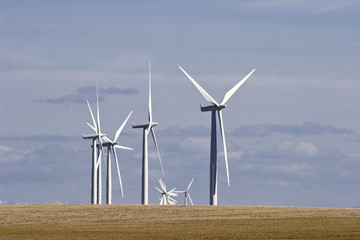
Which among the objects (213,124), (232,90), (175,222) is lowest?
(175,222)

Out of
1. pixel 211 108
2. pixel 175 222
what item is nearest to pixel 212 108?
pixel 211 108

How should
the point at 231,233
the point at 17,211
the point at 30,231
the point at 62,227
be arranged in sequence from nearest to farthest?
the point at 231,233 → the point at 30,231 → the point at 62,227 → the point at 17,211

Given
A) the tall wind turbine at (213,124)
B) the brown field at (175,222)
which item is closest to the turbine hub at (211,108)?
the tall wind turbine at (213,124)

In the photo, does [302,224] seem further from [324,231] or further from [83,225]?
[83,225]

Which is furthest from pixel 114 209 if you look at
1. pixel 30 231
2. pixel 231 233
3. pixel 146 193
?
pixel 231 233

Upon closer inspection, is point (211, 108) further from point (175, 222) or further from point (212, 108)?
point (175, 222)

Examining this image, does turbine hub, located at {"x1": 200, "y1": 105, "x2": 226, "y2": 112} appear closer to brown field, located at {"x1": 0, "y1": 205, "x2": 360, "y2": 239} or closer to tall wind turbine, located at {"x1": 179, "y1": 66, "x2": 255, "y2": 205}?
tall wind turbine, located at {"x1": 179, "y1": 66, "x2": 255, "y2": 205}

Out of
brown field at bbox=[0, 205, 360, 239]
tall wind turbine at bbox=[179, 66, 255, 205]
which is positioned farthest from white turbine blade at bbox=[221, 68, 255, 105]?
brown field at bbox=[0, 205, 360, 239]

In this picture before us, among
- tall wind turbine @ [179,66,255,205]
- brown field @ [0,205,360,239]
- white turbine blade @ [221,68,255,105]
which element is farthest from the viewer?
white turbine blade @ [221,68,255,105]

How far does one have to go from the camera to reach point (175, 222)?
81.6m

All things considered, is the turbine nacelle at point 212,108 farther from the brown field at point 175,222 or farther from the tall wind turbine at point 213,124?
the brown field at point 175,222

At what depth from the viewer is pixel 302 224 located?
77.1 meters

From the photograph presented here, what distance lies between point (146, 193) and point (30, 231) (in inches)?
1731

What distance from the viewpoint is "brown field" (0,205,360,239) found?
66062mm
